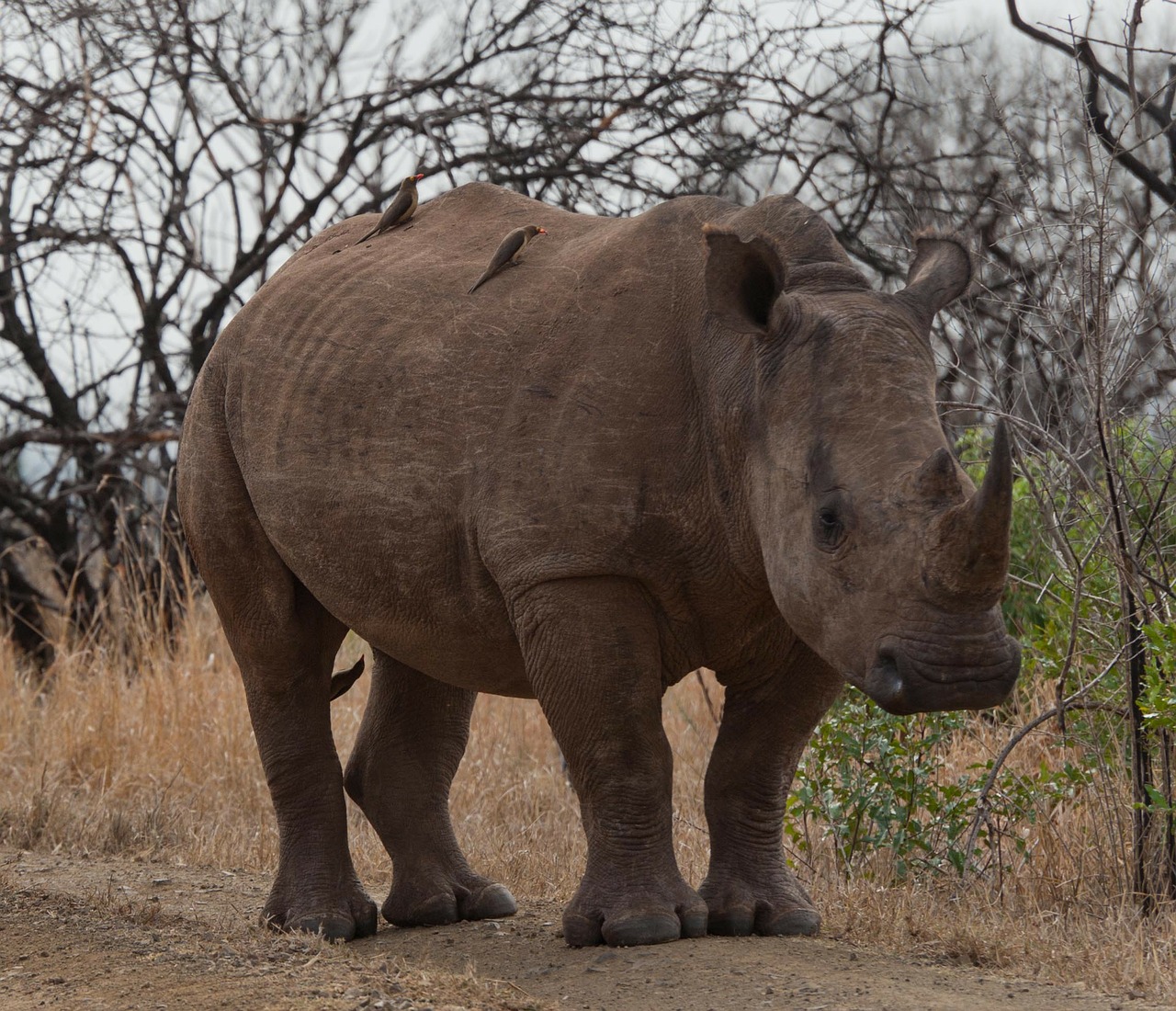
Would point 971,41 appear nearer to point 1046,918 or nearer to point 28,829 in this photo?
point 1046,918

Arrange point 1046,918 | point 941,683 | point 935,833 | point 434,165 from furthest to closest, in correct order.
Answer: point 434,165
point 935,833
point 1046,918
point 941,683

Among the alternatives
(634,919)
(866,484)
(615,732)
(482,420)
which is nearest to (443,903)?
(634,919)

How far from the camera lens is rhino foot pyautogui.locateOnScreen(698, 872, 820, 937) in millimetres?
4402

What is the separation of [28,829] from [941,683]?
4684 millimetres

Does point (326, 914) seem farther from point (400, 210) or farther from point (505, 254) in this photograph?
point (400, 210)

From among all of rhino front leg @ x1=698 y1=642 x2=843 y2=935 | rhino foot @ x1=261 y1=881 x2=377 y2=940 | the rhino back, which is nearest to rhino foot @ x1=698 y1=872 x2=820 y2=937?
rhino front leg @ x1=698 y1=642 x2=843 y2=935

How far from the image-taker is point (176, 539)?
1016cm

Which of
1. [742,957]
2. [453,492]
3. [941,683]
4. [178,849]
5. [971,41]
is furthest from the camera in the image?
[971,41]

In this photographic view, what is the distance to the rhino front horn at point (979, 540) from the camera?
3.27 m

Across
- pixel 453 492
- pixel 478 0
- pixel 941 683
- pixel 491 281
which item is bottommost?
pixel 941 683

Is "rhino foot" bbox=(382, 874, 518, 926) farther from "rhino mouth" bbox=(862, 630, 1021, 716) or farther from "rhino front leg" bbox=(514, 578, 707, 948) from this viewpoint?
"rhino mouth" bbox=(862, 630, 1021, 716)

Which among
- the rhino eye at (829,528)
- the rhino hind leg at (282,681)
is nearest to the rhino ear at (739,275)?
the rhino eye at (829,528)

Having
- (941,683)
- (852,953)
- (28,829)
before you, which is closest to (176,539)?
(28,829)

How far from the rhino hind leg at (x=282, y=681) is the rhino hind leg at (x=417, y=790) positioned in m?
0.17
